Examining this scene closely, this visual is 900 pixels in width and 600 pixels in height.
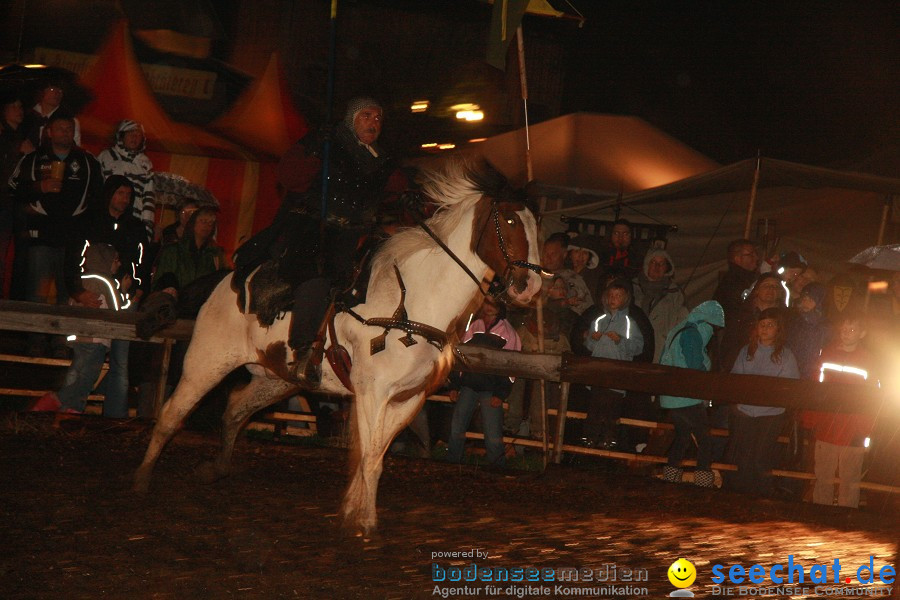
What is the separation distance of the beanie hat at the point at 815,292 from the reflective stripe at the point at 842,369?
4.59 feet

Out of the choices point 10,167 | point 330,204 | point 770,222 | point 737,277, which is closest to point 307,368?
point 330,204

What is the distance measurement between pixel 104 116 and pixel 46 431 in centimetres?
497

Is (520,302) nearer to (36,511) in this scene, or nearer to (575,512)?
(575,512)

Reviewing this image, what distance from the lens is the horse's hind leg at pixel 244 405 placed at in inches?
336

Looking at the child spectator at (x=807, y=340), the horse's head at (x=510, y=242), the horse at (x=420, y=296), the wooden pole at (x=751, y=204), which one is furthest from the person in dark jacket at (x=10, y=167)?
the wooden pole at (x=751, y=204)

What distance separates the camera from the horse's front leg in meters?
6.85

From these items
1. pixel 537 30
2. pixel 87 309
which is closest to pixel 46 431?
pixel 87 309

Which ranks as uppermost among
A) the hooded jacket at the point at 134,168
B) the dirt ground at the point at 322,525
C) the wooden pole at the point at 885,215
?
the wooden pole at the point at 885,215

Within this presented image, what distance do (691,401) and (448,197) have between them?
4.12 meters

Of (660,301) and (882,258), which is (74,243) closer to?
(660,301)

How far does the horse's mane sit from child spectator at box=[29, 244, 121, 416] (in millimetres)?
4333

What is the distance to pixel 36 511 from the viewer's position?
6.87m

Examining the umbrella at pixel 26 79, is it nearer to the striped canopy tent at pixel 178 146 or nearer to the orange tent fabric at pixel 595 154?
the striped canopy tent at pixel 178 146

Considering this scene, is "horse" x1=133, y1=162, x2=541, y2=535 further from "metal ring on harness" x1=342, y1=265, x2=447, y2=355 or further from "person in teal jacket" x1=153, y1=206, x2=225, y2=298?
"person in teal jacket" x1=153, y1=206, x2=225, y2=298
